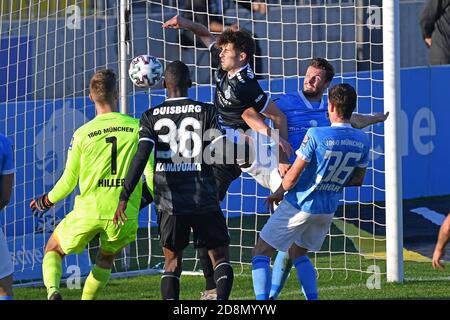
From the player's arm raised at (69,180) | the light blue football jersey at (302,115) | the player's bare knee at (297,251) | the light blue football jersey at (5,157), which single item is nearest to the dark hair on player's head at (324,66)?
the light blue football jersey at (302,115)

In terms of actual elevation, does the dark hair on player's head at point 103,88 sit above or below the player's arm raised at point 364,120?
above

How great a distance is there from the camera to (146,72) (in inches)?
428

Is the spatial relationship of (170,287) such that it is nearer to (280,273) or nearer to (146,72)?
(280,273)

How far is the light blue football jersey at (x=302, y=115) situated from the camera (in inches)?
409

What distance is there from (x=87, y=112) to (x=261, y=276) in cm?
396

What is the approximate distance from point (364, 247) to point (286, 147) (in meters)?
3.54

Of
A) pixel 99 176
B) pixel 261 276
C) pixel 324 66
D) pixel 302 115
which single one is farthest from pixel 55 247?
→ pixel 324 66

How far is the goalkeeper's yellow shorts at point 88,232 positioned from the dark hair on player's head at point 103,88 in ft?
2.99

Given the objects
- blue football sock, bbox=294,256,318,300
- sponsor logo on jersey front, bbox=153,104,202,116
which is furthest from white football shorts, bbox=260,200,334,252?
sponsor logo on jersey front, bbox=153,104,202,116

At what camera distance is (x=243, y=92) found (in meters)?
10.2

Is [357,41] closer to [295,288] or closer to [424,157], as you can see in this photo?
[424,157]

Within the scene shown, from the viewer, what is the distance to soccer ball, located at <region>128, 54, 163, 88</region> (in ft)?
35.7

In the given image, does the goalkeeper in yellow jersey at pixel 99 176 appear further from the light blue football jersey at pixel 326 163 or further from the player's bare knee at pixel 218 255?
the light blue football jersey at pixel 326 163

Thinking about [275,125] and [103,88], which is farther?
[275,125]
